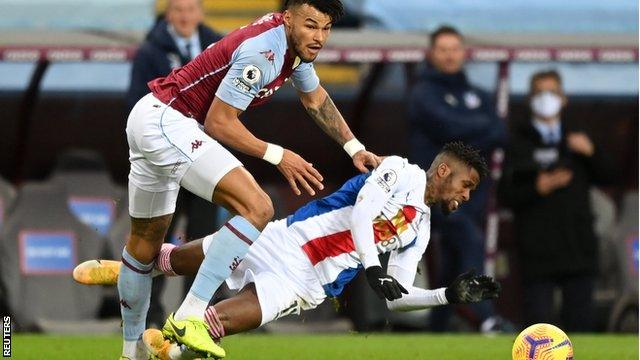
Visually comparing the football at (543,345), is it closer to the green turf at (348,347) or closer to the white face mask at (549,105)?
the green turf at (348,347)

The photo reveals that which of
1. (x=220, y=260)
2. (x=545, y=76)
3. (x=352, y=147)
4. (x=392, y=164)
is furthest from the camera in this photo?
(x=545, y=76)

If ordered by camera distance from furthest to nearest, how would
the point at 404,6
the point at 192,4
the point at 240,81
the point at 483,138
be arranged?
the point at 404,6 < the point at 483,138 < the point at 192,4 < the point at 240,81

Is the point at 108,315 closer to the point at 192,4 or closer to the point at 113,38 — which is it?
the point at 113,38

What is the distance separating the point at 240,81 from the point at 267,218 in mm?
766

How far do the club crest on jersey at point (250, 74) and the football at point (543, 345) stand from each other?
7.61ft

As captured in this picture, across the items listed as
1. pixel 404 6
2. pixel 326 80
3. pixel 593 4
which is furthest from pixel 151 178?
pixel 593 4

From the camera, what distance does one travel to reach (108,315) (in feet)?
50.5

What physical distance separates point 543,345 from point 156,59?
420 cm

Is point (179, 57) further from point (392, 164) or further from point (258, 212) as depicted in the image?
point (258, 212)

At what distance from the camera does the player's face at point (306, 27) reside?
390 inches

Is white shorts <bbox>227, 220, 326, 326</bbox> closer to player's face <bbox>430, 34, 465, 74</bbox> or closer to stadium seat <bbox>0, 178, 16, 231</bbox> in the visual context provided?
player's face <bbox>430, 34, 465, 74</bbox>

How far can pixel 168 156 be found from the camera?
991cm

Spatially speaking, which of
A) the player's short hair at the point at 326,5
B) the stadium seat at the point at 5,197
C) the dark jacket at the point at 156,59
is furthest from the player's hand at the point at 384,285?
the stadium seat at the point at 5,197

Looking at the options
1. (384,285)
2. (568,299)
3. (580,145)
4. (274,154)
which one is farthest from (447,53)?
(384,285)
